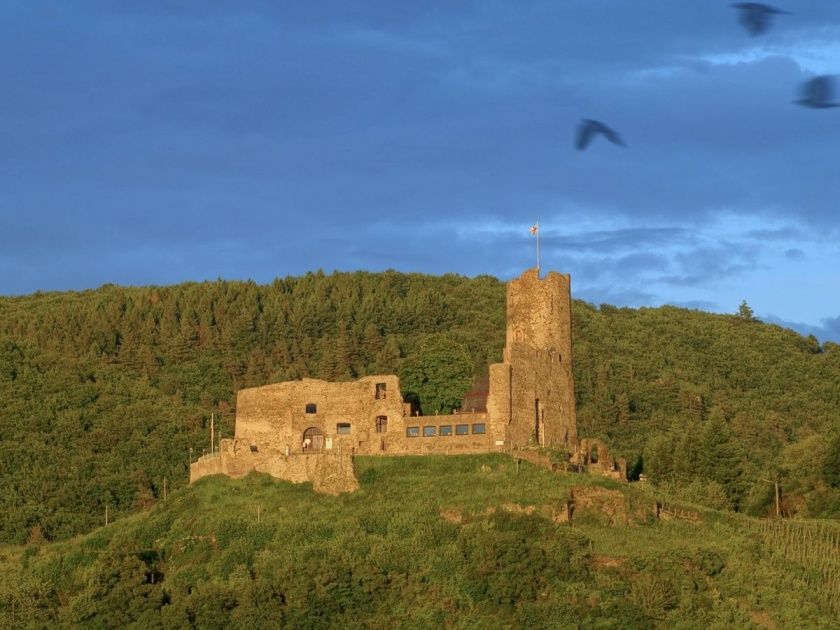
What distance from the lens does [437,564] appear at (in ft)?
194

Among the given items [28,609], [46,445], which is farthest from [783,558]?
[46,445]

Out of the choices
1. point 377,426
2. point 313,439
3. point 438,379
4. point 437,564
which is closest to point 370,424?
point 377,426

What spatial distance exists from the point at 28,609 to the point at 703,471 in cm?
2423

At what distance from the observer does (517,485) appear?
63.2 m

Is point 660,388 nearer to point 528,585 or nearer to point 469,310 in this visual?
point 469,310

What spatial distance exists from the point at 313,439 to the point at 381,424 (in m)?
2.43

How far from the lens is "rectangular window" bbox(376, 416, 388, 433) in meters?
66.8

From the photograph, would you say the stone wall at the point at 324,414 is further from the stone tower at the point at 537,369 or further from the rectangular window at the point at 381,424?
the stone tower at the point at 537,369

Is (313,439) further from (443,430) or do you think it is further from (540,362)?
(540,362)

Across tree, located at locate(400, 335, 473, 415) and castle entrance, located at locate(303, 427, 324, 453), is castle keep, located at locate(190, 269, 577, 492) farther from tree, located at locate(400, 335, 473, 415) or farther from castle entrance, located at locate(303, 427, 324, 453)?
tree, located at locate(400, 335, 473, 415)

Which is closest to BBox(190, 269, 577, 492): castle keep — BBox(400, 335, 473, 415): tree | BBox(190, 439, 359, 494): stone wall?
BBox(190, 439, 359, 494): stone wall

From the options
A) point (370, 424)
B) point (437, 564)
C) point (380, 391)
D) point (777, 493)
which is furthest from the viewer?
point (777, 493)

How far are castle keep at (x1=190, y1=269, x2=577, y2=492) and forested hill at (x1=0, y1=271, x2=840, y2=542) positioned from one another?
413 cm

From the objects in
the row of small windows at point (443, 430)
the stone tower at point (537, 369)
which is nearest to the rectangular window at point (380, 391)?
the row of small windows at point (443, 430)
